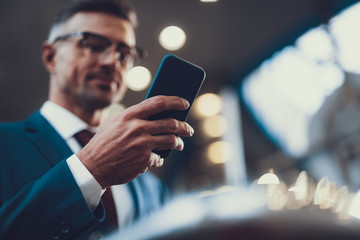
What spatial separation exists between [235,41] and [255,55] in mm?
474

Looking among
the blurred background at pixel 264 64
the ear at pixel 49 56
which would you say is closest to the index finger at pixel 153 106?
the ear at pixel 49 56

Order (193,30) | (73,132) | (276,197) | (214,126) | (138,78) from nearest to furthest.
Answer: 1. (276,197)
2. (73,132)
3. (193,30)
4. (138,78)
5. (214,126)

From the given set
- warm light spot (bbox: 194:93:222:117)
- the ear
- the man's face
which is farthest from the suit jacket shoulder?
warm light spot (bbox: 194:93:222:117)

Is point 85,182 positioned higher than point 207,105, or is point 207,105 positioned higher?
point 207,105

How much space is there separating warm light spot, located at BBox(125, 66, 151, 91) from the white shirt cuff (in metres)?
3.01

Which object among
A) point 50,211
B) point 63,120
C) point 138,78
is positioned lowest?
point 50,211

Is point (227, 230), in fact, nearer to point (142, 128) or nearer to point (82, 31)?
point (142, 128)

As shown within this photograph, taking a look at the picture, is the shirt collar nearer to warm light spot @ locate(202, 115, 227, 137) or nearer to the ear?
the ear

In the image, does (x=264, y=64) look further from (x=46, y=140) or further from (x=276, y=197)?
(x=276, y=197)

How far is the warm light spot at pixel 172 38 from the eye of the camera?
3.75 m

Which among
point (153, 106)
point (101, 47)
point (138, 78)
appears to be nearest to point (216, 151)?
point (138, 78)

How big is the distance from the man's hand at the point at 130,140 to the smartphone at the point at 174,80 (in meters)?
0.06

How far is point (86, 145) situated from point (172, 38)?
3.29 metres

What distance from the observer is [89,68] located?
136 cm
